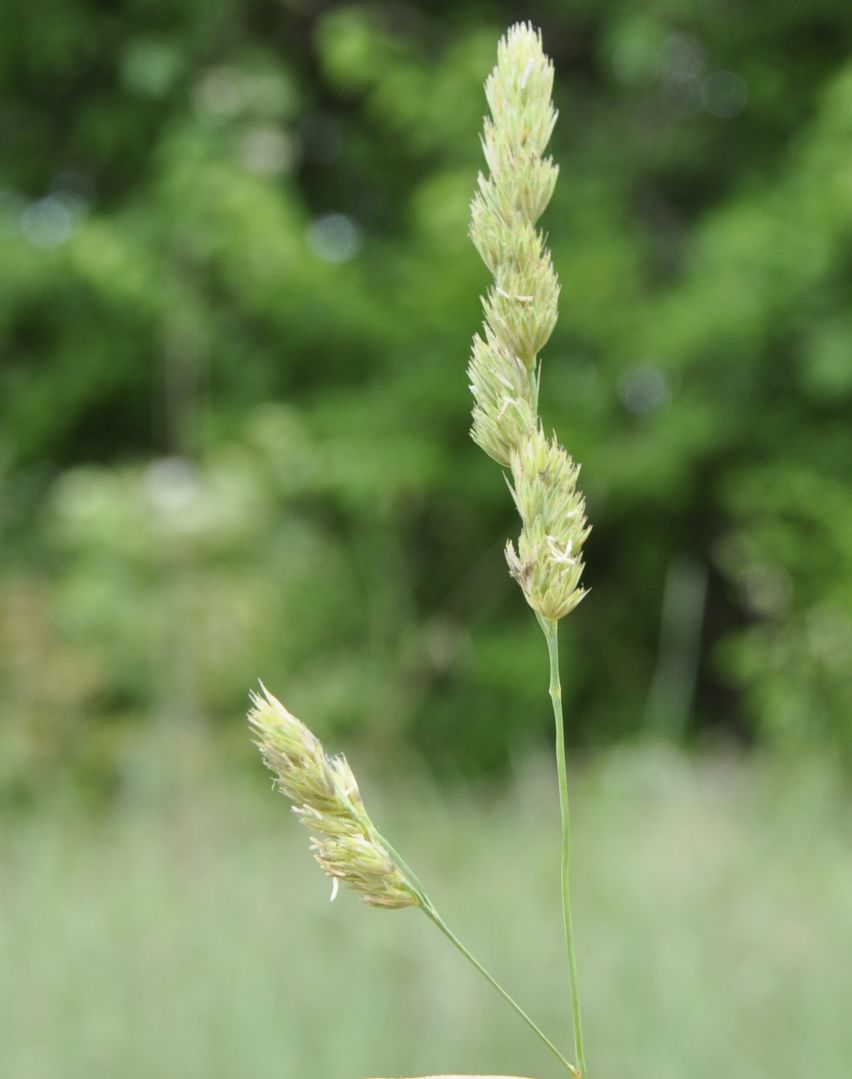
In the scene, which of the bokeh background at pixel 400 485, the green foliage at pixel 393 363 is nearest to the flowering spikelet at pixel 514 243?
the bokeh background at pixel 400 485

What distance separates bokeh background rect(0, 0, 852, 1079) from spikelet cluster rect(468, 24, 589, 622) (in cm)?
217

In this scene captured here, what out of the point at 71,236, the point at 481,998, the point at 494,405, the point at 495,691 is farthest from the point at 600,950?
the point at 71,236

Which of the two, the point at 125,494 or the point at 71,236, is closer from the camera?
the point at 125,494

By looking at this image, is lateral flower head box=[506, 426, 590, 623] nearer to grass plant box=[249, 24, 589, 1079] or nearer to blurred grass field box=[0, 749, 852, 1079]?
grass plant box=[249, 24, 589, 1079]

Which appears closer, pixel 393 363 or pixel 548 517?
pixel 548 517

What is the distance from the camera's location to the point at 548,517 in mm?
373

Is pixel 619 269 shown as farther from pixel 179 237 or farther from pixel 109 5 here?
pixel 109 5

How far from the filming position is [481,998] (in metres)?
2.29

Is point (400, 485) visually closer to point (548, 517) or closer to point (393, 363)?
point (393, 363)

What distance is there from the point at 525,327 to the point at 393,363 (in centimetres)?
581

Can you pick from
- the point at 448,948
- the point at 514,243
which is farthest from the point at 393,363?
the point at 514,243

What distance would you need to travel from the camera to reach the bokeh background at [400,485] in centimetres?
298

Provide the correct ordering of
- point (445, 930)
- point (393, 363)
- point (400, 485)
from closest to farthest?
1. point (445, 930)
2. point (400, 485)
3. point (393, 363)

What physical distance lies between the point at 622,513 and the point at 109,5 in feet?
10.8
